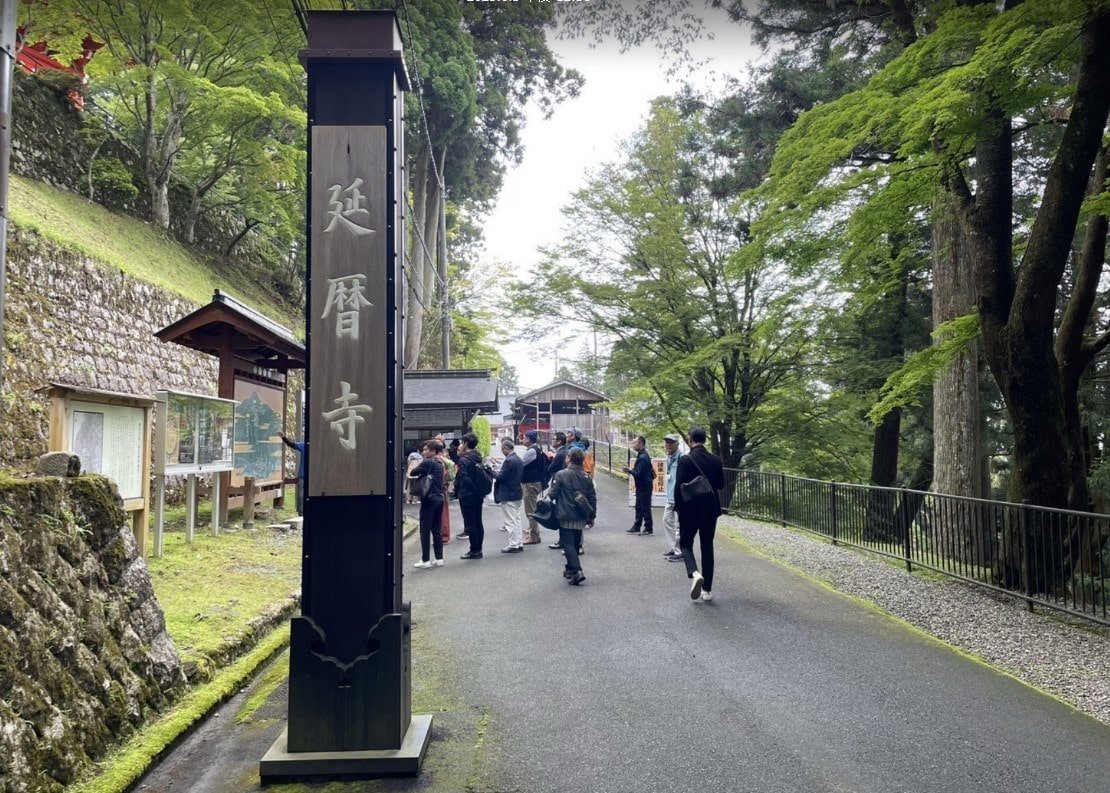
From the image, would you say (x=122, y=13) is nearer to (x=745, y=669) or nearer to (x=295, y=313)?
(x=295, y=313)

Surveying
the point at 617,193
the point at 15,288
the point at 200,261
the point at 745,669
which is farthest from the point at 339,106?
the point at 200,261

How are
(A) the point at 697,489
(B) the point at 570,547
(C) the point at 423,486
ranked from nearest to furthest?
1. (A) the point at 697,489
2. (B) the point at 570,547
3. (C) the point at 423,486

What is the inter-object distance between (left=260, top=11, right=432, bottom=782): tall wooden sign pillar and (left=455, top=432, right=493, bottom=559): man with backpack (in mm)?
6191

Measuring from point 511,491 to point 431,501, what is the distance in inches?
63.2

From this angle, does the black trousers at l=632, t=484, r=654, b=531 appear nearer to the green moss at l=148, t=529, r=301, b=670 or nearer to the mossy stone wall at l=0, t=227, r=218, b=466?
the green moss at l=148, t=529, r=301, b=670

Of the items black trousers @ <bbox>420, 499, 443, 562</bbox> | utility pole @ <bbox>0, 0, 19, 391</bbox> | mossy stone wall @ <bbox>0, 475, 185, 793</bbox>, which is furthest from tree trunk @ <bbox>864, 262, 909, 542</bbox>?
utility pole @ <bbox>0, 0, 19, 391</bbox>

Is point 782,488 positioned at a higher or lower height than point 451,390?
lower

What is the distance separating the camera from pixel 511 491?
10.7m

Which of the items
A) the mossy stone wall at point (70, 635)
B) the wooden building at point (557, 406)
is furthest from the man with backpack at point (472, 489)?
the wooden building at point (557, 406)

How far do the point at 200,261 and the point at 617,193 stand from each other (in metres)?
12.5

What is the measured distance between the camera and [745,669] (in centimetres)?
536

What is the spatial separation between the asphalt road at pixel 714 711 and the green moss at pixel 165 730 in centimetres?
12

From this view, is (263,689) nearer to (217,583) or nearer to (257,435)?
(217,583)

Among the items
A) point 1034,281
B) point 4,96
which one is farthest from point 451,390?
point 4,96
